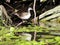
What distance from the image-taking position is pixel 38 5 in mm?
8820

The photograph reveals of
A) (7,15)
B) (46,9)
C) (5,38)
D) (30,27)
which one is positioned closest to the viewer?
(5,38)

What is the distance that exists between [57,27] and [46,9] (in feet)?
5.32

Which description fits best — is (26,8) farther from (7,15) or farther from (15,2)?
(7,15)

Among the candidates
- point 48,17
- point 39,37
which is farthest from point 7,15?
Answer: point 39,37

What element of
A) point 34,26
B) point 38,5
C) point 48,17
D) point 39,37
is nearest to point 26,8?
point 38,5

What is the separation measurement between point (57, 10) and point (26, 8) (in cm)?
125

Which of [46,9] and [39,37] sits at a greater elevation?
[46,9]

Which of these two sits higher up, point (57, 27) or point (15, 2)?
point (15, 2)

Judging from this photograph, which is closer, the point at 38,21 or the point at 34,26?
the point at 34,26

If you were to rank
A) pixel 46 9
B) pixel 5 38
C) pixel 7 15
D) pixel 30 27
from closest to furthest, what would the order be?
pixel 5 38, pixel 30 27, pixel 7 15, pixel 46 9

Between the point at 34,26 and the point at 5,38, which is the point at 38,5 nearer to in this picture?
the point at 34,26

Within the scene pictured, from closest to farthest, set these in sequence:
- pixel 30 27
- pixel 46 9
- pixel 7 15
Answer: pixel 30 27 < pixel 7 15 < pixel 46 9

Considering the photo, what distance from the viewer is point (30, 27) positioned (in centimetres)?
708

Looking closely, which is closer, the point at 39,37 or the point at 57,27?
the point at 39,37
